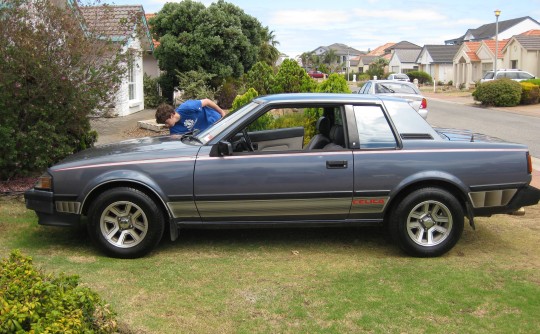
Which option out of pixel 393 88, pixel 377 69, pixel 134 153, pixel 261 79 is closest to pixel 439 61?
pixel 377 69

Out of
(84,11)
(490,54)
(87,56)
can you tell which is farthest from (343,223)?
(490,54)

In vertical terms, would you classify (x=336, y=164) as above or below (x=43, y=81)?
below

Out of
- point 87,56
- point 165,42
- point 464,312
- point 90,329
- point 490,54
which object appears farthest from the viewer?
point 490,54

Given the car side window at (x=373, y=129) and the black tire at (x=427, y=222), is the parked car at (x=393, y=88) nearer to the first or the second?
the car side window at (x=373, y=129)

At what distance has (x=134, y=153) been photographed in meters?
5.51

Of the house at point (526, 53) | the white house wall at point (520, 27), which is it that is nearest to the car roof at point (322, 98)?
the house at point (526, 53)

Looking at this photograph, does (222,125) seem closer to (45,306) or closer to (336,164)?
(336,164)

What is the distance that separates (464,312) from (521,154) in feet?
6.66

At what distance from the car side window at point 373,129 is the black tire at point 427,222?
56cm

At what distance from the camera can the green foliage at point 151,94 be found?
2550 cm

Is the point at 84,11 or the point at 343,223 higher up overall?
the point at 84,11

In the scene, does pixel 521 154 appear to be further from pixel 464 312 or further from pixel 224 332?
pixel 224 332

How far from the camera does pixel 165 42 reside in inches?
909

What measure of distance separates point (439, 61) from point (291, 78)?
59.0 metres
